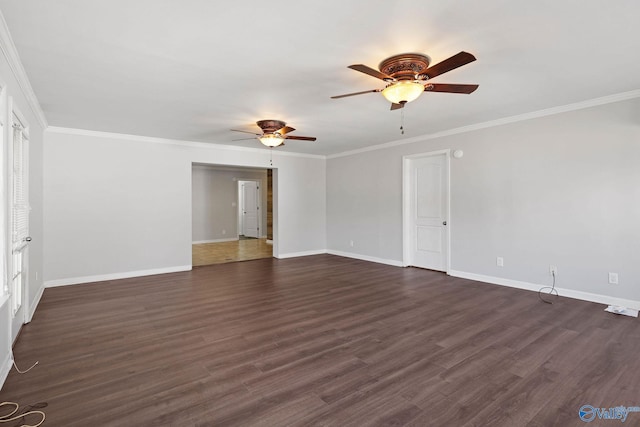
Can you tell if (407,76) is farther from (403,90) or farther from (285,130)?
(285,130)

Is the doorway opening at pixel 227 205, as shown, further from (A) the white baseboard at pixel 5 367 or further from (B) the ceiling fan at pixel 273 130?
(A) the white baseboard at pixel 5 367

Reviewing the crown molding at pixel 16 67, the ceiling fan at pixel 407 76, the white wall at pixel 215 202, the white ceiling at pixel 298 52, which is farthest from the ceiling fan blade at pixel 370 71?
the white wall at pixel 215 202

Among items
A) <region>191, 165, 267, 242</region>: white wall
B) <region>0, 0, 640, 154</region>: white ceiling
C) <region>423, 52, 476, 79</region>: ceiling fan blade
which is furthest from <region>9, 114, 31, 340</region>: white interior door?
<region>191, 165, 267, 242</region>: white wall

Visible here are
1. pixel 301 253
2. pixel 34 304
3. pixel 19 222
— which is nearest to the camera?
pixel 19 222

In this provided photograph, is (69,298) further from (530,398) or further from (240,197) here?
(240,197)

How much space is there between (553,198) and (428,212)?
6.51 feet

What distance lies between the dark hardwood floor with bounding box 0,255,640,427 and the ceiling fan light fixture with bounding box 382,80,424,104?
2.18 m

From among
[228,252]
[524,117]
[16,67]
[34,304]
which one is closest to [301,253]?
[228,252]

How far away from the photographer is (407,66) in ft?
8.48

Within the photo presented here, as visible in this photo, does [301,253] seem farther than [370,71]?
Yes

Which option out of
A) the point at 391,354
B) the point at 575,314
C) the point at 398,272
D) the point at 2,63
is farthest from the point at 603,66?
the point at 2,63

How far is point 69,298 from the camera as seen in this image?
429cm
